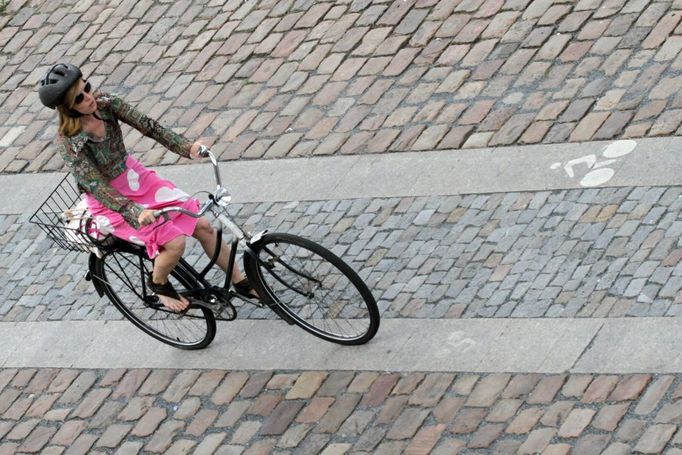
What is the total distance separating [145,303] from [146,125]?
1.27 m

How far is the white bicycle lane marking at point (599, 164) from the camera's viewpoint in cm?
776

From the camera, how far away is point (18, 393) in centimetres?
763

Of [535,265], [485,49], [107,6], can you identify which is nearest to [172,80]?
[107,6]

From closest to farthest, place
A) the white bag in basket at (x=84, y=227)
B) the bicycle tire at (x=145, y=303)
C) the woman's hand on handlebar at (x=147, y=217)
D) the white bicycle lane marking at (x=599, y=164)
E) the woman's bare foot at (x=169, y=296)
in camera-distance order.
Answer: the woman's hand on handlebar at (x=147, y=217), the white bag in basket at (x=84, y=227), the woman's bare foot at (x=169, y=296), the bicycle tire at (x=145, y=303), the white bicycle lane marking at (x=599, y=164)

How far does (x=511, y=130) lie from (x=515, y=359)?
2413mm

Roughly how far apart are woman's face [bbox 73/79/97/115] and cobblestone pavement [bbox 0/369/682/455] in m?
1.80

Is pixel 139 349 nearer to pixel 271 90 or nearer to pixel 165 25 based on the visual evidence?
pixel 271 90

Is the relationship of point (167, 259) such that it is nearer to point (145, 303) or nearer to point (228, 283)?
point (228, 283)

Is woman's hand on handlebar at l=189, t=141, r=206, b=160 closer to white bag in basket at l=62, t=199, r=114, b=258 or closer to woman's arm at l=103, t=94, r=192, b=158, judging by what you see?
woman's arm at l=103, t=94, r=192, b=158

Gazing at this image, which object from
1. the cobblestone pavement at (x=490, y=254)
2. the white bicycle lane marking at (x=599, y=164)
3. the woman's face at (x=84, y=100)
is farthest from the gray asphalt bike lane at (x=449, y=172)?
the woman's face at (x=84, y=100)

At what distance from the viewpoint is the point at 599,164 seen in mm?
7891

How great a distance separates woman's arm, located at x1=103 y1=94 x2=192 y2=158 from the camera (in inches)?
267

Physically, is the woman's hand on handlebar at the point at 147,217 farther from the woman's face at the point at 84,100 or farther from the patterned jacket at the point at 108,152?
the woman's face at the point at 84,100

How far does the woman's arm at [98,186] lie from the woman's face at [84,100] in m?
0.21
